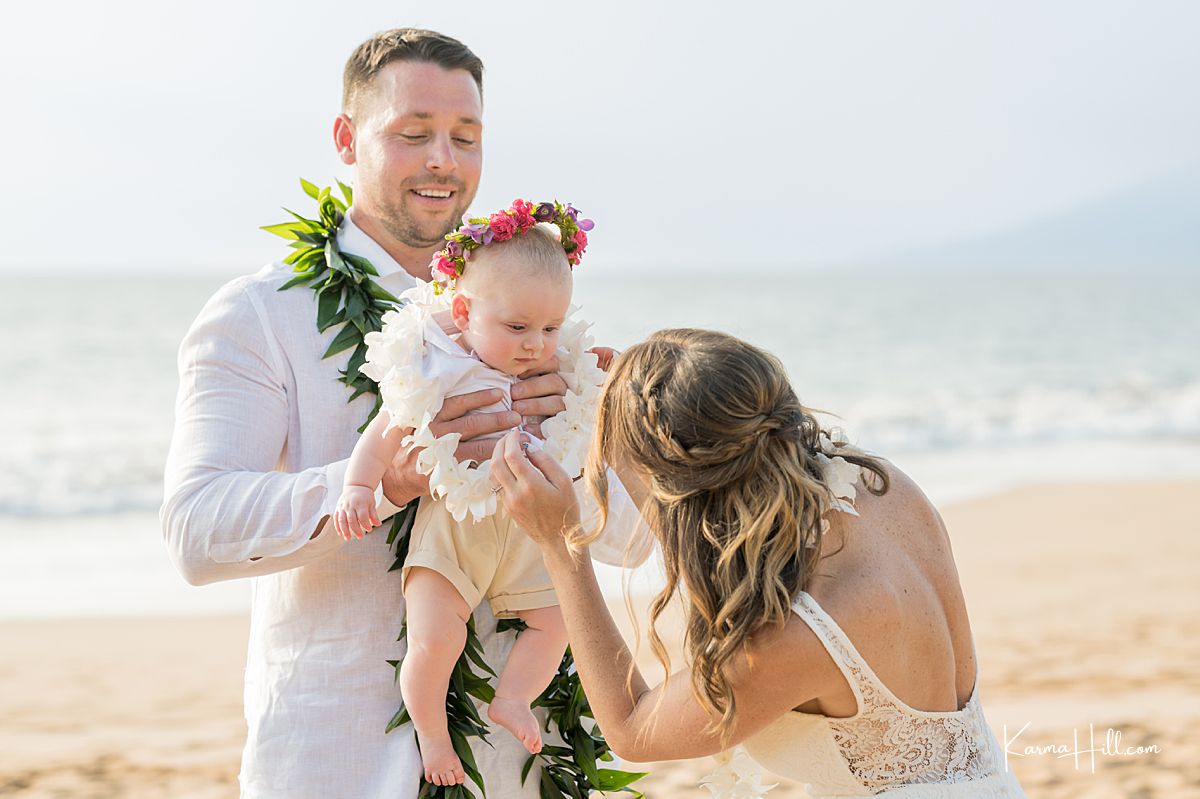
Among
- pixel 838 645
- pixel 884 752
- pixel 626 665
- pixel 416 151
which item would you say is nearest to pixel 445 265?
pixel 416 151

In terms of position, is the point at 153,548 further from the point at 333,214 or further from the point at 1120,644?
the point at 333,214

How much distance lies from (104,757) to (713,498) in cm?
599

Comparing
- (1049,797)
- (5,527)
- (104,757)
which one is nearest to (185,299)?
(5,527)

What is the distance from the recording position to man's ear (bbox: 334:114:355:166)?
338 centimetres

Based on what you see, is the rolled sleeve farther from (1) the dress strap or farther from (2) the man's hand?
(1) the dress strap

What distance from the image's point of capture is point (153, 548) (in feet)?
38.9

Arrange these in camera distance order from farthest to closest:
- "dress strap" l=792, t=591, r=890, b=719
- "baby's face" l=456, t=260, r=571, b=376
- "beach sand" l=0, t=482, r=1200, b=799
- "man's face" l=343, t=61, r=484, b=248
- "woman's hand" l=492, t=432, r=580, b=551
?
1. "beach sand" l=0, t=482, r=1200, b=799
2. "man's face" l=343, t=61, r=484, b=248
3. "baby's face" l=456, t=260, r=571, b=376
4. "woman's hand" l=492, t=432, r=580, b=551
5. "dress strap" l=792, t=591, r=890, b=719

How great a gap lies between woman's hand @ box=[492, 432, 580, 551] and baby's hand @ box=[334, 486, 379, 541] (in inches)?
10.6

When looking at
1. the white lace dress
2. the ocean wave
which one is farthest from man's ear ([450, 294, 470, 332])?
the ocean wave

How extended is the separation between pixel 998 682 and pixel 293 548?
263 inches

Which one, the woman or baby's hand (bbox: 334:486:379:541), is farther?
baby's hand (bbox: 334:486:379:541)

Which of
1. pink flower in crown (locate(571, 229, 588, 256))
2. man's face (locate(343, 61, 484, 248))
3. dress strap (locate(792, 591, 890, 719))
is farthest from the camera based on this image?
man's face (locate(343, 61, 484, 248))

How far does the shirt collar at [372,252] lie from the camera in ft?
10.7

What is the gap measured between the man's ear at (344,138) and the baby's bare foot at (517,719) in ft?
4.84
